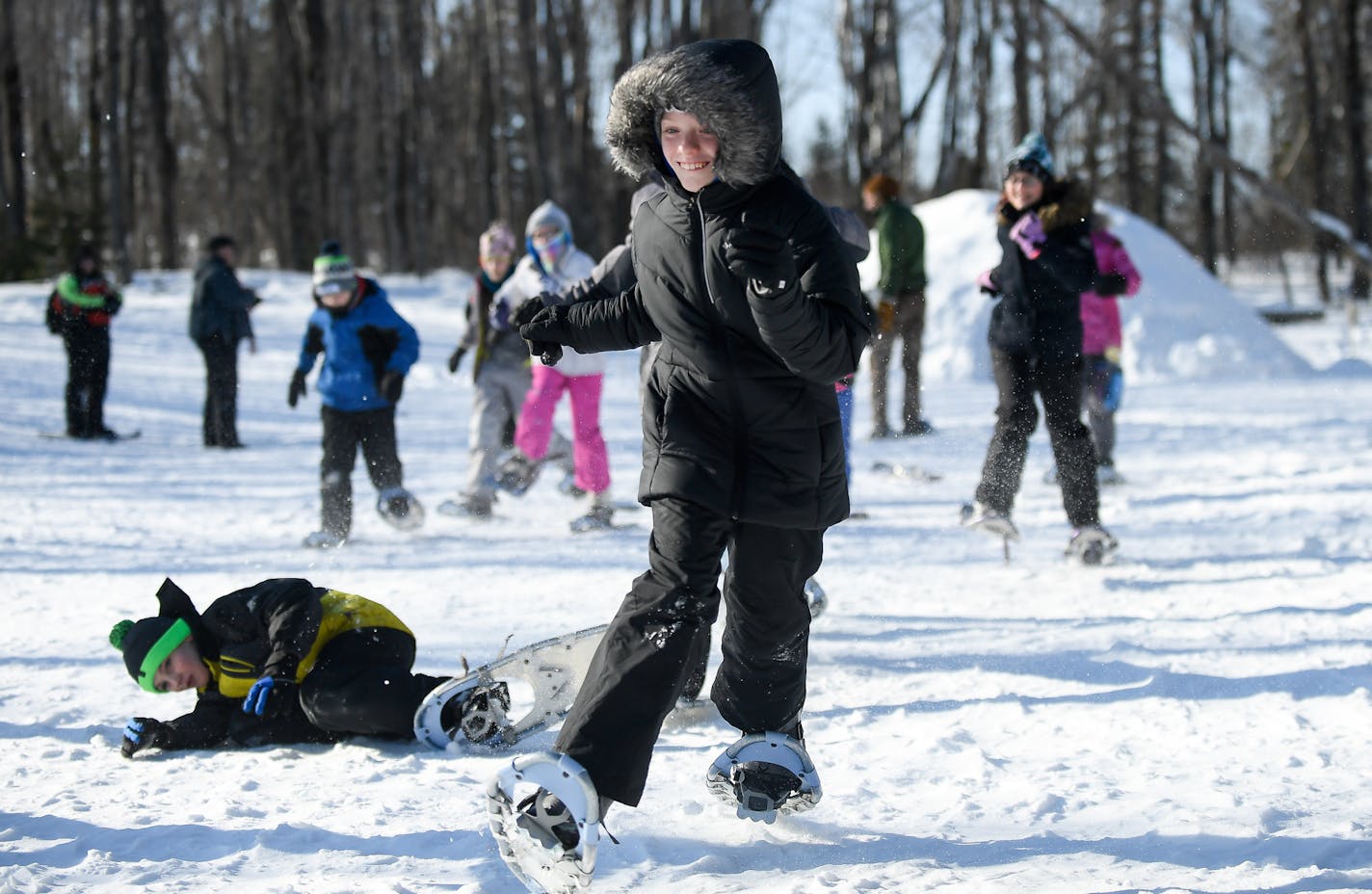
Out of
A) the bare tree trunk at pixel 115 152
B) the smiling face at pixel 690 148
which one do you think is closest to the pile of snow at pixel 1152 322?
the smiling face at pixel 690 148

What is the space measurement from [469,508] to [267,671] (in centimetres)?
379

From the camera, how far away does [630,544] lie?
251 inches

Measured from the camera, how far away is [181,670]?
3.43 m

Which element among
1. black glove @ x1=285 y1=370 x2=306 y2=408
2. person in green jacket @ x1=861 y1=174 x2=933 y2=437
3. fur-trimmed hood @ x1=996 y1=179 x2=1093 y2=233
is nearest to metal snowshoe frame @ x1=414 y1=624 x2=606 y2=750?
fur-trimmed hood @ x1=996 y1=179 x2=1093 y2=233

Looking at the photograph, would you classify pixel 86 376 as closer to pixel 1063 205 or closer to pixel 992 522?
pixel 992 522

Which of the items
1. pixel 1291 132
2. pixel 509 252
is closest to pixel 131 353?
pixel 509 252

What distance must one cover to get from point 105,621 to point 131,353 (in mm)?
13458

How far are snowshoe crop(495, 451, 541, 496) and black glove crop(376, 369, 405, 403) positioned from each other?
109 cm

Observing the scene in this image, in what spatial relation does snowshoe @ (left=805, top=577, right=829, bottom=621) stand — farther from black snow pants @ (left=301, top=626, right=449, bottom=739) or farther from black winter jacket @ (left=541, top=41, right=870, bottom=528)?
black winter jacket @ (left=541, top=41, right=870, bottom=528)

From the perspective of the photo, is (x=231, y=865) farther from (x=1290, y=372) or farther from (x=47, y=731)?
(x=1290, y=372)

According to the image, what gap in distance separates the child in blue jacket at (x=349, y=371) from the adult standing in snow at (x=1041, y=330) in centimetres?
301

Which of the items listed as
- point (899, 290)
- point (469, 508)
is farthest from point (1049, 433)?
point (899, 290)

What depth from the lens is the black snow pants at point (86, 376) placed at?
10.8 m

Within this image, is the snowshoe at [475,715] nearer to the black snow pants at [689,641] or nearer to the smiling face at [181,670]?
the smiling face at [181,670]
